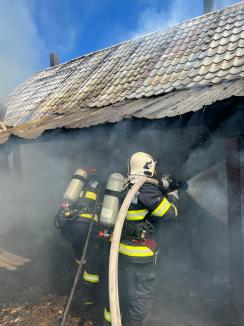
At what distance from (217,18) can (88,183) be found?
6335 millimetres

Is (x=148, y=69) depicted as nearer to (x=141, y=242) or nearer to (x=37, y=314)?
(x=141, y=242)

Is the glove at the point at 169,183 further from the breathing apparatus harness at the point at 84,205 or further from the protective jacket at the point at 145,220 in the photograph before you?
the breathing apparatus harness at the point at 84,205

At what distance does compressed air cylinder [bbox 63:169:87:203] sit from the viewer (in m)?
4.59

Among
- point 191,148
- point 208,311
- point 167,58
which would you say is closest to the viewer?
point 208,311

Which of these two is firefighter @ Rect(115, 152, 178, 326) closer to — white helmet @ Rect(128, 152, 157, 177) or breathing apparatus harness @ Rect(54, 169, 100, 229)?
white helmet @ Rect(128, 152, 157, 177)

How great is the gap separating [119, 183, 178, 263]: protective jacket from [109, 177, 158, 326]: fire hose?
0.09 m

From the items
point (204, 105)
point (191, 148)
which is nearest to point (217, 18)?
point (191, 148)

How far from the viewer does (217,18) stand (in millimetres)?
8320

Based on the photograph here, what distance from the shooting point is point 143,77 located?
25.1 ft

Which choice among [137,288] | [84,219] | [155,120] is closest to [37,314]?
[84,219]

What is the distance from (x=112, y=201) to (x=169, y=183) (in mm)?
794

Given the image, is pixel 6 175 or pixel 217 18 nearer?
pixel 217 18

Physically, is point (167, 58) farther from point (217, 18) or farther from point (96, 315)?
point (96, 315)

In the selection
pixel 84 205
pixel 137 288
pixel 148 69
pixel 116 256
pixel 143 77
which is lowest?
pixel 137 288
